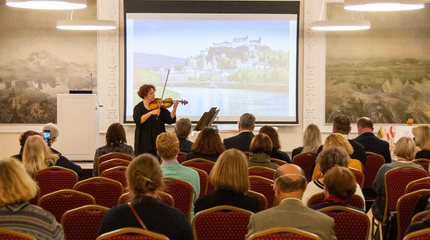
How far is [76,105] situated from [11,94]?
9.18 ft

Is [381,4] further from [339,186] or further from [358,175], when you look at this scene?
[339,186]

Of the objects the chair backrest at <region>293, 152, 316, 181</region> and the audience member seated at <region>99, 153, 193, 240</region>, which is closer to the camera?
the audience member seated at <region>99, 153, 193, 240</region>

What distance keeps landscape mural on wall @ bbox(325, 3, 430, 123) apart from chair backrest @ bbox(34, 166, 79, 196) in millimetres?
8280

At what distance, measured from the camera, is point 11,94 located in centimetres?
1284

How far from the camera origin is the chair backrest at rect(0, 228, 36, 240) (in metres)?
2.96

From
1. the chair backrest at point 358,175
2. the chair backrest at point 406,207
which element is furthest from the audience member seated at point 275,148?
the chair backrest at point 406,207

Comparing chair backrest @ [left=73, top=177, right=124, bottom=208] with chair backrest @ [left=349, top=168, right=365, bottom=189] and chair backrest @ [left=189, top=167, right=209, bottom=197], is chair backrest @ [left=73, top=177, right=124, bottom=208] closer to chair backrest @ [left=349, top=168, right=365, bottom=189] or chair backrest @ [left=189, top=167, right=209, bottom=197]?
chair backrest @ [left=189, top=167, right=209, bottom=197]

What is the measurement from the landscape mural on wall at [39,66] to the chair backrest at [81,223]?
360 inches

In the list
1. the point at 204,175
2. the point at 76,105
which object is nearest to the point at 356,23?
the point at 76,105

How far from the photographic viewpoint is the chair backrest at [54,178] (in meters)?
5.78

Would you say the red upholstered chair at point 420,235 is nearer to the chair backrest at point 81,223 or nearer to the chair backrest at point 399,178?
the chair backrest at point 81,223

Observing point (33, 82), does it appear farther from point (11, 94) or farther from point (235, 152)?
point (235, 152)

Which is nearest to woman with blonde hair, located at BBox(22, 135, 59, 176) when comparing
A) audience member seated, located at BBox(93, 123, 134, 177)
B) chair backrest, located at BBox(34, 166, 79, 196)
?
chair backrest, located at BBox(34, 166, 79, 196)

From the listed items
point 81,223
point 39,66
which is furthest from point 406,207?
point 39,66
